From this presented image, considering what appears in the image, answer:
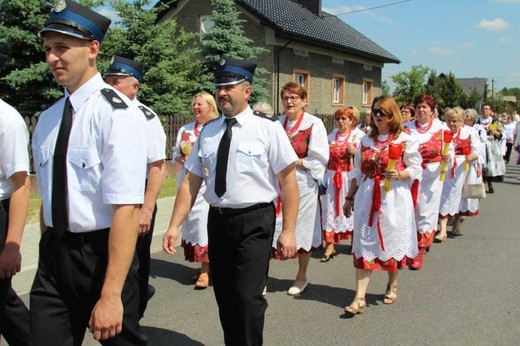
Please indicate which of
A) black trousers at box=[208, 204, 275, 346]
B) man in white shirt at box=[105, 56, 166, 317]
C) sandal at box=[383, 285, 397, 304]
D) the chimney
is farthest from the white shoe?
the chimney

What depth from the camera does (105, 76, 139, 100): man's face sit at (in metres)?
4.72

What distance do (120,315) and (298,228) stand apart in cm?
370

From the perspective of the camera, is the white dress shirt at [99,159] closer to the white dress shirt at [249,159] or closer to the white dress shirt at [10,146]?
the white dress shirt at [10,146]

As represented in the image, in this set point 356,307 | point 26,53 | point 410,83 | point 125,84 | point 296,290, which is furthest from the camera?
point 410,83

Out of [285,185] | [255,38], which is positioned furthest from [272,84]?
[285,185]

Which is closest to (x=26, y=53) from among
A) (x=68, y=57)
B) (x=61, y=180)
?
(x=68, y=57)

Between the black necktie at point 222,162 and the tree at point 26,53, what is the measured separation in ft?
41.6

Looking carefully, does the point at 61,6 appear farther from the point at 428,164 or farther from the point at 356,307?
the point at 428,164

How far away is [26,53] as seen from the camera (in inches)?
610

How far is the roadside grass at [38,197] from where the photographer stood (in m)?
9.07

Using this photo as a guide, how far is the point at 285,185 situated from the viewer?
12.3 feet

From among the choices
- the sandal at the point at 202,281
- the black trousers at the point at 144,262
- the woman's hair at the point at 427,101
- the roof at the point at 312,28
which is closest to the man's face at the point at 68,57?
the black trousers at the point at 144,262

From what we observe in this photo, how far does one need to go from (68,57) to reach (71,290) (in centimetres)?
97

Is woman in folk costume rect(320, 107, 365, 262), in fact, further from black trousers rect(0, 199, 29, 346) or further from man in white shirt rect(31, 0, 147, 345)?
man in white shirt rect(31, 0, 147, 345)
